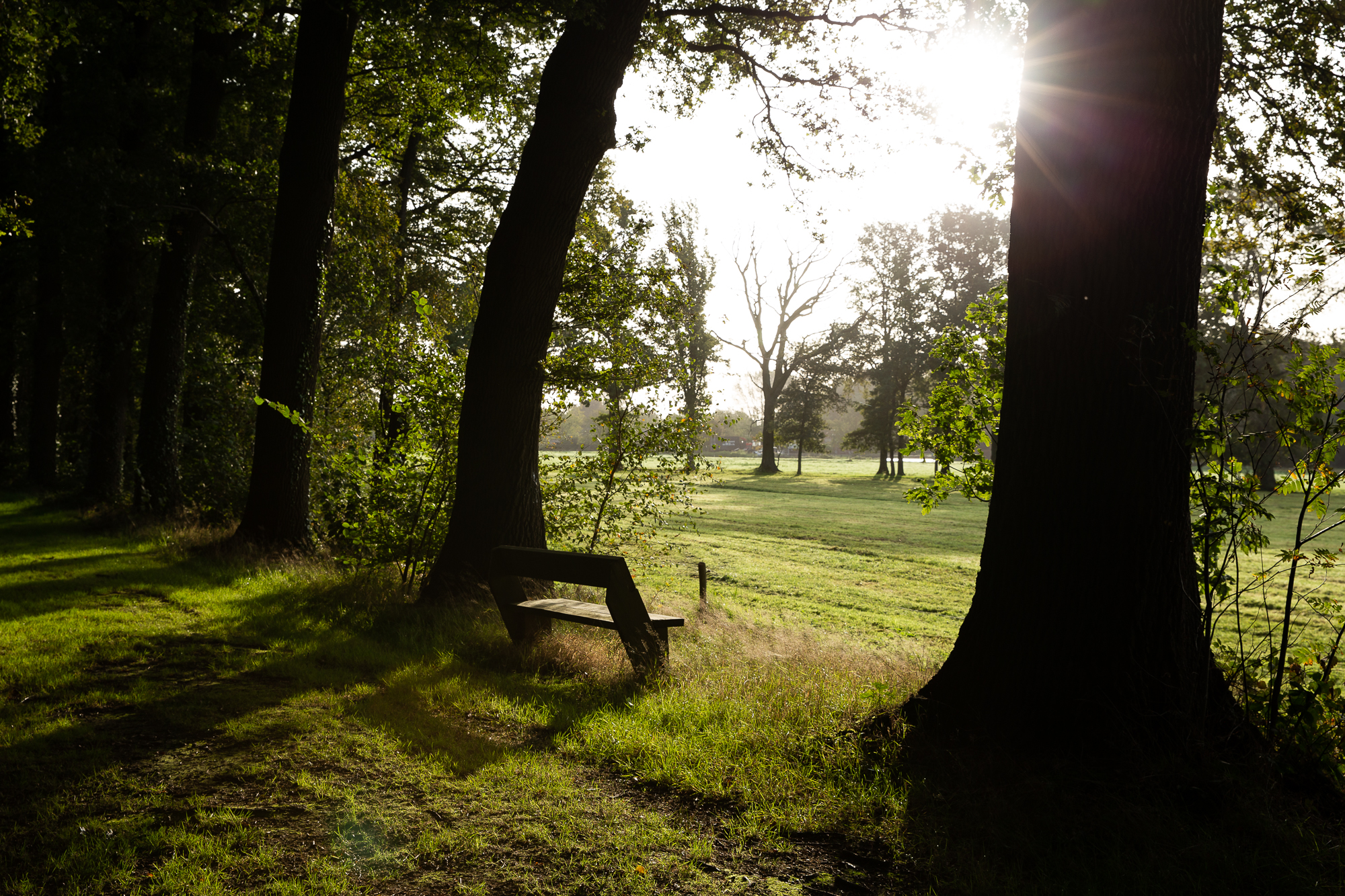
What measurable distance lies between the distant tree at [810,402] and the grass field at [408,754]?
50.6 m

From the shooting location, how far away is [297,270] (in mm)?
11133

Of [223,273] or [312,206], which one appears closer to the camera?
[312,206]

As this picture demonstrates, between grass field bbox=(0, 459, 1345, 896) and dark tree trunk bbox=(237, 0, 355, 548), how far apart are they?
2350 mm

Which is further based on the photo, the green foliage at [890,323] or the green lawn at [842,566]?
the green foliage at [890,323]

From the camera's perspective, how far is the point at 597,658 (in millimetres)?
6293

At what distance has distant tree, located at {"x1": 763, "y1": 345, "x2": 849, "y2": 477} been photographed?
192 feet

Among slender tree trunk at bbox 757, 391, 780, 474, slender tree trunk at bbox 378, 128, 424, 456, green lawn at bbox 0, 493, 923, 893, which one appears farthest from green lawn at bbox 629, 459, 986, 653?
slender tree trunk at bbox 757, 391, 780, 474

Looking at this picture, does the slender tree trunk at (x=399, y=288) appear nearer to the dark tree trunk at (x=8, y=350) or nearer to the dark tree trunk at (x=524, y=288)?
the dark tree trunk at (x=524, y=288)

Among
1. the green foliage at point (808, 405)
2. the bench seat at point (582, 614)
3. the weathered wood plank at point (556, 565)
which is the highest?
the green foliage at point (808, 405)

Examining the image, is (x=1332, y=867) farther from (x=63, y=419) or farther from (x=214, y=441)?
(x=63, y=419)

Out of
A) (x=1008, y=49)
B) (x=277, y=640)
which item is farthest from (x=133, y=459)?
(x=1008, y=49)

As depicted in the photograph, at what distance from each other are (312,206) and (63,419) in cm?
2121

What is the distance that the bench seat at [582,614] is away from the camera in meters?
5.91

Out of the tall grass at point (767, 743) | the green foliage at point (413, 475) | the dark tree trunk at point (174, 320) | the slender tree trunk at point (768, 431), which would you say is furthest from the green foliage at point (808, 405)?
the tall grass at point (767, 743)
